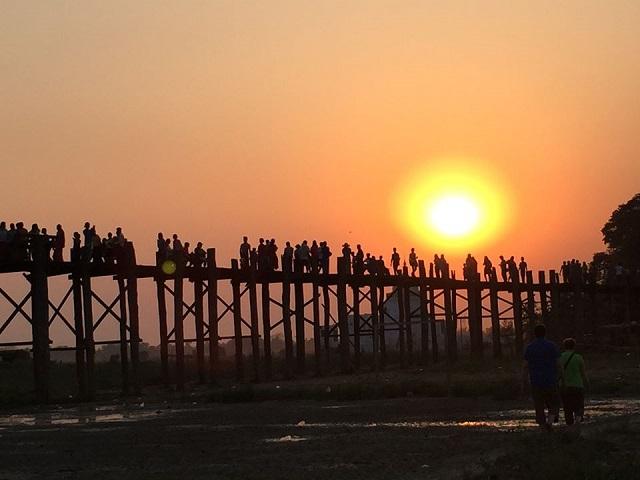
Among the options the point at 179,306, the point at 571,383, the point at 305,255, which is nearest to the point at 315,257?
the point at 305,255

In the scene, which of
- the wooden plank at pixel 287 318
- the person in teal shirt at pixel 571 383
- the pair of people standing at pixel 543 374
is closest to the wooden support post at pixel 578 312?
the wooden plank at pixel 287 318

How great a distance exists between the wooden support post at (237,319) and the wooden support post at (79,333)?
240 inches

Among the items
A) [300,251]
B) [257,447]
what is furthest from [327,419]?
[300,251]

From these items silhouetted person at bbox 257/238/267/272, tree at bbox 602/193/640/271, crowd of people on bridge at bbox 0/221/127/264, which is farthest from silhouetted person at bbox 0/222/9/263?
tree at bbox 602/193/640/271

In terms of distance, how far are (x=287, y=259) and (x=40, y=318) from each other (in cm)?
1158

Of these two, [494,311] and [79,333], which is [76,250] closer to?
[79,333]

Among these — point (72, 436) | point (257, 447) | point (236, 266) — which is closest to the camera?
point (257, 447)

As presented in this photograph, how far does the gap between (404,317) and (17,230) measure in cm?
2272

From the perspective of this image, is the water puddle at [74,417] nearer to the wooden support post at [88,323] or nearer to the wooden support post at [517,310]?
the wooden support post at [88,323]

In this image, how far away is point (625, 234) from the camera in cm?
7412

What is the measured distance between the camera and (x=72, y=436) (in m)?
19.1

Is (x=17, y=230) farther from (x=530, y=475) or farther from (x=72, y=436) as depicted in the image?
(x=530, y=475)

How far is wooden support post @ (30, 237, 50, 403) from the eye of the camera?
2859 cm

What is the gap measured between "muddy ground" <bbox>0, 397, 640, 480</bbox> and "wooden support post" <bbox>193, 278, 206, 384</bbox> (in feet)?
35.6
